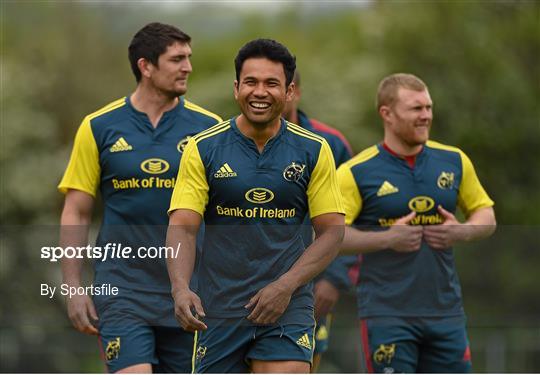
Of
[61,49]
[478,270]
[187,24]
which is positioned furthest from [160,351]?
[187,24]

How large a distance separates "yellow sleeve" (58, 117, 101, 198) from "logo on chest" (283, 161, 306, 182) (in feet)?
6.04

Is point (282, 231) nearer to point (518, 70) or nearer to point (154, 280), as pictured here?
point (154, 280)

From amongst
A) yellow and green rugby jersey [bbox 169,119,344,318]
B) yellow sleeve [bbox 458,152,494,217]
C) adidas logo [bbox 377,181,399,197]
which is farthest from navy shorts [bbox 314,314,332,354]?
yellow and green rugby jersey [bbox 169,119,344,318]

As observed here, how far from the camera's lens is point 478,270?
10953 mm

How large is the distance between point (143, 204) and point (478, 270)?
3.62 meters

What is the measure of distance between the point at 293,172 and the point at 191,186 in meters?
0.58

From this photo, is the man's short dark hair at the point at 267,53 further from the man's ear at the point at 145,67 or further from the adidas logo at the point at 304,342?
the man's ear at the point at 145,67

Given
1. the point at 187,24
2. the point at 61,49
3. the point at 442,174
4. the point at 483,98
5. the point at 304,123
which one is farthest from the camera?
the point at 187,24

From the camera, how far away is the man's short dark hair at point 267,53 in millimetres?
7094

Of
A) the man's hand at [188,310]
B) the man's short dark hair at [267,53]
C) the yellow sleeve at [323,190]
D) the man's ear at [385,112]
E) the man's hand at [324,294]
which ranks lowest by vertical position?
the man's hand at [188,310]

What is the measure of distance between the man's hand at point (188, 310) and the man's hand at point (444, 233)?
2451 millimetres

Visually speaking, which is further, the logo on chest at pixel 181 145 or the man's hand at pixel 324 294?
the man's hand at pixel 324 294

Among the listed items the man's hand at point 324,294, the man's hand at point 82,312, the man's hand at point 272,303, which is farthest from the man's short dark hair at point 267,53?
the man's hand at point 324,294

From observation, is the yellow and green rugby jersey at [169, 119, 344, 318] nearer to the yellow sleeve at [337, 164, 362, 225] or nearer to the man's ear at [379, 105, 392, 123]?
the yellow sleeve at [337, 164, 362, 225]
